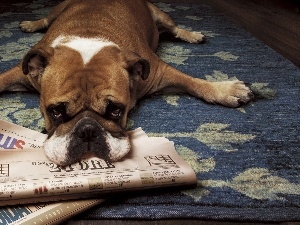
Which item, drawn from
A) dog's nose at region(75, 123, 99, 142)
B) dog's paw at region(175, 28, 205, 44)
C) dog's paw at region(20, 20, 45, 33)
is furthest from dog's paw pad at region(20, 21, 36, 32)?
dog's nose at region(75, 123, 99, 142)

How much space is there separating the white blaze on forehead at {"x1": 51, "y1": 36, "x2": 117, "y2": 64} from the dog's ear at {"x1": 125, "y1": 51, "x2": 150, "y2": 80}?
0.36 feet

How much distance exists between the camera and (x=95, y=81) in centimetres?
147

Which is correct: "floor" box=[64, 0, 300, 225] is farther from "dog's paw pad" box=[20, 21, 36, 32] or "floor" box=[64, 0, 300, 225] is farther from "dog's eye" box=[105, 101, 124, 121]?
"dog's paw pad" box=[20, 21, 36, 32]

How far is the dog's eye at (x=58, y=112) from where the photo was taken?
1.44 metres

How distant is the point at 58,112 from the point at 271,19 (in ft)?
8.76

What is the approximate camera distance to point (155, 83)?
194 cm

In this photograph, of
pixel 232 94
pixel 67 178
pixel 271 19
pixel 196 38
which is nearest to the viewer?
pixel 67 178

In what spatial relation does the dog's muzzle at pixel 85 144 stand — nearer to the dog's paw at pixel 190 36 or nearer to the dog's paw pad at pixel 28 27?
the dog's paw at pixel 190 36

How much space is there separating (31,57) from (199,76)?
900 mm

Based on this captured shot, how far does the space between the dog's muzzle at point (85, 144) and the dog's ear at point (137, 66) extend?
301 millimetres

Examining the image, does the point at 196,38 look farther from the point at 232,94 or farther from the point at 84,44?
the point at 84,44

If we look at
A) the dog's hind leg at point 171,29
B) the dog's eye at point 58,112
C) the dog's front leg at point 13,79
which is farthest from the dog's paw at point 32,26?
the dog's eye at point 58,112

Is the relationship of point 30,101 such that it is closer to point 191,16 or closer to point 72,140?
point 72,140

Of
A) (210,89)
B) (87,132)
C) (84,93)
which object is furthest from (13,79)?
(210,89)
